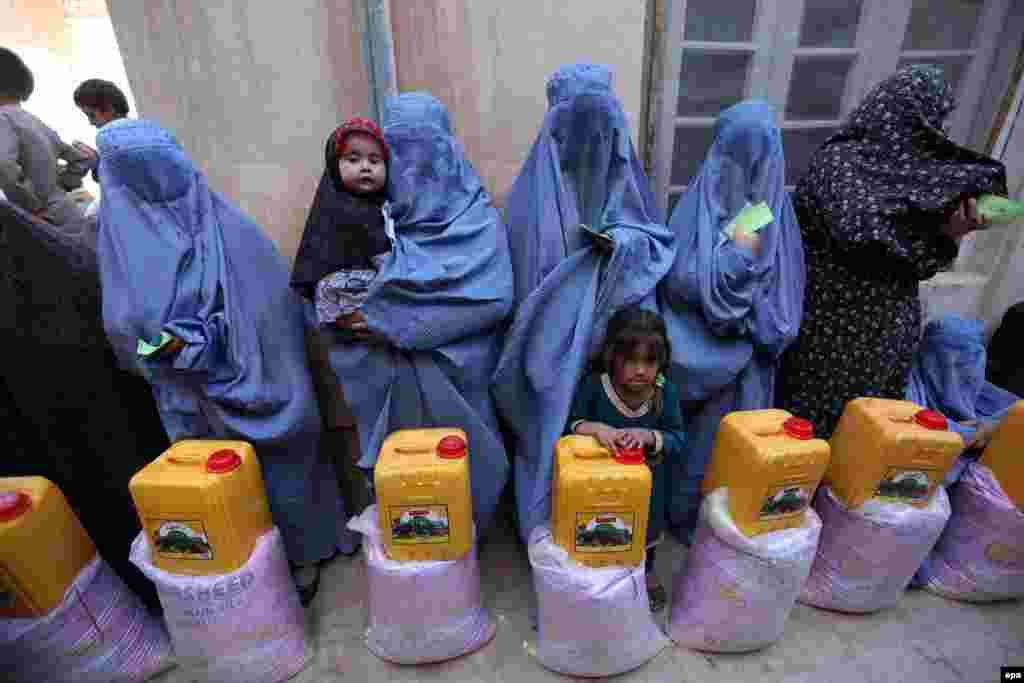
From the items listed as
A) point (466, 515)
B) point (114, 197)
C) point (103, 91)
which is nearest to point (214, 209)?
point (114, 197)

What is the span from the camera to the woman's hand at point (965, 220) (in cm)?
133

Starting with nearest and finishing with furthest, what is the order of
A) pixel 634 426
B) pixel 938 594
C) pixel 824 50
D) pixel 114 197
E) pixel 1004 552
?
pixel 114 197, pixel 634 426, pixel 1004 552, pixel 938 594, pixel 824 50

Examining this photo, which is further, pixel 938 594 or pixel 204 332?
pixel 938 594

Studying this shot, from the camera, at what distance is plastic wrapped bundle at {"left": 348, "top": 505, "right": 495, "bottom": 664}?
1.24m

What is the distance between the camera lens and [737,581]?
1304mm

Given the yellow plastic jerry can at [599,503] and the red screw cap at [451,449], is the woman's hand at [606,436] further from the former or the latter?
the red screw cap at [451,449]

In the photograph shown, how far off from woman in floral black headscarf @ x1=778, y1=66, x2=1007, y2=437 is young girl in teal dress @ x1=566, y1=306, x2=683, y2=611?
24.4 inches

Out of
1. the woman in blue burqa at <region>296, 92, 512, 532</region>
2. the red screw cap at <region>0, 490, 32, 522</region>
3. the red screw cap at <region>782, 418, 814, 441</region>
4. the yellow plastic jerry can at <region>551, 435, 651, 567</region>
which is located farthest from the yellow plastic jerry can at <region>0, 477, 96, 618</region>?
the red screw cap at <region>782, 418, 814, 441</region>

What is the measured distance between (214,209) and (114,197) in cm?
22

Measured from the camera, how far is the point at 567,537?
119cm

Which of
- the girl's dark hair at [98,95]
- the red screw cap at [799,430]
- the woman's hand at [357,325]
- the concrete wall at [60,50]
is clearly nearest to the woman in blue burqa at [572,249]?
the woman's hand at [357,325]

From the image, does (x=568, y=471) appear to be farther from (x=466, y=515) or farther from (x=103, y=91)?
(x=103, y=91)

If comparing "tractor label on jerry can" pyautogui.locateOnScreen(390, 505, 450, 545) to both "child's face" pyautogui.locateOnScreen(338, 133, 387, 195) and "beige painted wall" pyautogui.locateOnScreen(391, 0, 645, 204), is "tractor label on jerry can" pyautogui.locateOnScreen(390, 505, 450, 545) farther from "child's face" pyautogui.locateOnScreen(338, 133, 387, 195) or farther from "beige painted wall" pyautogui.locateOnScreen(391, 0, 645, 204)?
"beige painted wall" pyautogui.locateOnScreen(391, 0, 645, 204)

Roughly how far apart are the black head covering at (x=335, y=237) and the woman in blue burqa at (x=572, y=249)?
46 cm
